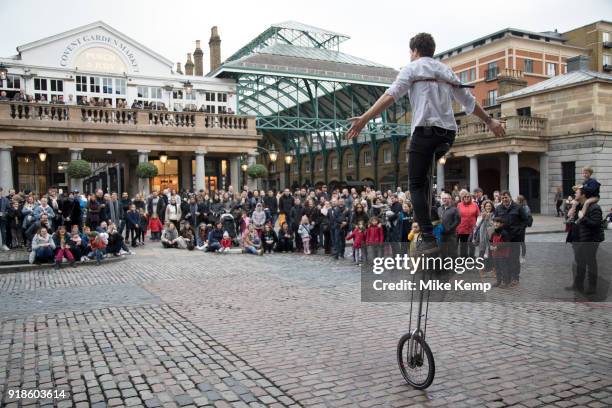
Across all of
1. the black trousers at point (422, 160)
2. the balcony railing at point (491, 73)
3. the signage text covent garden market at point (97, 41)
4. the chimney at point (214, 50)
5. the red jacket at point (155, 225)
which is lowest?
the red jacket at point (155, 225)

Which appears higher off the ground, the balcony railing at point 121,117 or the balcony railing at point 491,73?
the balcony railing at point 491,73

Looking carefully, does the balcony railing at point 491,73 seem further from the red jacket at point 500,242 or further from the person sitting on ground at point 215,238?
the red jacket at point 500,242

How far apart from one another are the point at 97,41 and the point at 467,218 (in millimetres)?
22033

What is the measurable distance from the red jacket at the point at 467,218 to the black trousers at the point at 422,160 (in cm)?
786

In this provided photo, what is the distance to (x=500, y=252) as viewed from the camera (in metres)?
10.2

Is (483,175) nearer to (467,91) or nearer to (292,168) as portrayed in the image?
(292,168)

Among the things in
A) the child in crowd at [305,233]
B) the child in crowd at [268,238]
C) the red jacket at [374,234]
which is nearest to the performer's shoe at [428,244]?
the red jacket at [374,234]

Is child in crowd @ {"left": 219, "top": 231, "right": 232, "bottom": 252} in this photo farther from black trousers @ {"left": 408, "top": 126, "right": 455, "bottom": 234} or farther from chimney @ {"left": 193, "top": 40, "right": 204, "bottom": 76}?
chimney @ {"left": 193, "top": 40, "right": 204, "bottom": 76}

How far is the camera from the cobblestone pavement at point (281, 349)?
4.24m

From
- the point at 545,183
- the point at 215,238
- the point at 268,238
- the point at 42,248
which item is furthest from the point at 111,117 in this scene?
the point at 545,183

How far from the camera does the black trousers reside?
13.0 feet

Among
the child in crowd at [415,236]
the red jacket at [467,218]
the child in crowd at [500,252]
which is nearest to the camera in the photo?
the child in crowd at [415,236]

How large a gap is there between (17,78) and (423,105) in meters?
25.0

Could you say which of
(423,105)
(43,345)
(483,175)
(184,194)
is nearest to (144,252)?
(184,194)
